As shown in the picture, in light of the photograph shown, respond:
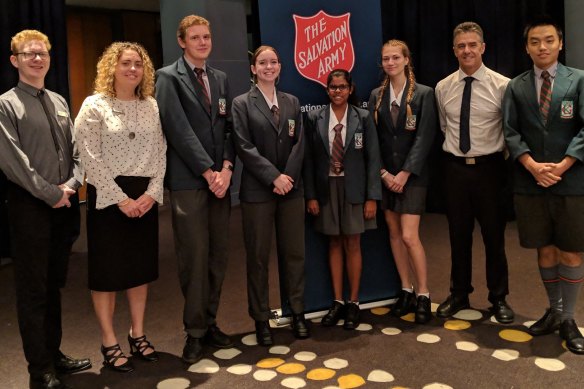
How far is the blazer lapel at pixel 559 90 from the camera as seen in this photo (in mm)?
2875

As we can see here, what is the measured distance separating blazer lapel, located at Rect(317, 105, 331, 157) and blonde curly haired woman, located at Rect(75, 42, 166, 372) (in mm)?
923

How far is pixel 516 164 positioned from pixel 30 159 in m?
2.46

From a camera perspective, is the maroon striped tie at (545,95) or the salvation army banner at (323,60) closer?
the maroon striped tie at (545,95)

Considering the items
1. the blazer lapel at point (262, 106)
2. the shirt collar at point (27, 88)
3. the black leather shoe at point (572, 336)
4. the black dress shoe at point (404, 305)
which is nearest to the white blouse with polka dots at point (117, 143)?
the shirt collar at point (27, 88)

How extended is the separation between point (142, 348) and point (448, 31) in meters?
5.14

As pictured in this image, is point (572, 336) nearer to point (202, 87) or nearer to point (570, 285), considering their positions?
point (570, 285)

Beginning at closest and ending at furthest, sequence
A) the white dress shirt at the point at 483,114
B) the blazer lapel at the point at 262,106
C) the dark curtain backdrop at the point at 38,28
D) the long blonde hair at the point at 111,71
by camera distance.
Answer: the long blonde hair at the point at 111,71
the blazer lapel at the point at 262,106
the white dress shirt at the point at 483,114
the dark curtain backdrop at the point at 38,28

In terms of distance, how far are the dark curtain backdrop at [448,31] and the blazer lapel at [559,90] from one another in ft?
9.09

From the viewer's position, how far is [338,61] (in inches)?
136

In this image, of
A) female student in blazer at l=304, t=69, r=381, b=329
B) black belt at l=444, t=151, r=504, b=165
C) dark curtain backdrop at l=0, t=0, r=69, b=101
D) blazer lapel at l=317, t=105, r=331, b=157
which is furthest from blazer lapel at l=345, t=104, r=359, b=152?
dark curtain backdrop at l=0, t=0, r=69, b=101

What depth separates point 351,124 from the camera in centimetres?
326

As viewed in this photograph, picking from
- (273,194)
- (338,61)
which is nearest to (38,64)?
(273,194)

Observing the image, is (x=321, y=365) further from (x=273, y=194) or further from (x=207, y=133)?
(x=207, y=133)

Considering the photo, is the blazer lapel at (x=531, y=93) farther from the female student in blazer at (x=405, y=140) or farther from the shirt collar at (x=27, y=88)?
the shirt collar at (x=27, y=88)
